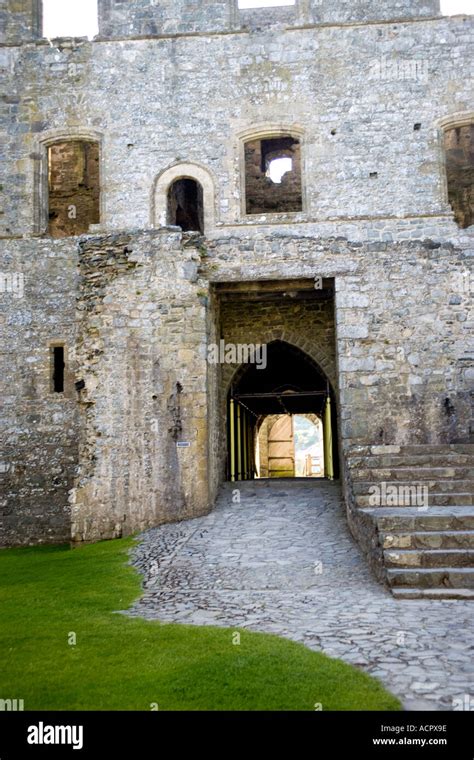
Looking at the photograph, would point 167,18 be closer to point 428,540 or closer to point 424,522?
point 424,522

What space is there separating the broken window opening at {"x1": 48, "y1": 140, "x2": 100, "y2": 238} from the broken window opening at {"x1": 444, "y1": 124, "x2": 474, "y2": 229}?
9387 millimetres

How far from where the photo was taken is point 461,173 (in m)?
18.7

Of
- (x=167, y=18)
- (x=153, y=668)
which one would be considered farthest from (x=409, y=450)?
(x=167, y=18)

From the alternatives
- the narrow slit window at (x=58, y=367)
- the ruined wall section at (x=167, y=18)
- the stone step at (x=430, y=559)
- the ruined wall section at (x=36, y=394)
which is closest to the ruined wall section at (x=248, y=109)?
the ruined wall section at (x=167, y=18)

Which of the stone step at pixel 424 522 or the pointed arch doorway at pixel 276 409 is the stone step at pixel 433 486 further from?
the pointed arch doorway at pixel 276 409

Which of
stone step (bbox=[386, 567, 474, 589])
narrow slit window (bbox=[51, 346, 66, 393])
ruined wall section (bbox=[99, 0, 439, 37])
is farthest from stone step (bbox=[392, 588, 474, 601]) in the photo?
ruined wall section (bbox=[99, 0, 439, 37])

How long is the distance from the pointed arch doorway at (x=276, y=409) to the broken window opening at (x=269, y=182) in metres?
4.85

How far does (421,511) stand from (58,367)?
944cm

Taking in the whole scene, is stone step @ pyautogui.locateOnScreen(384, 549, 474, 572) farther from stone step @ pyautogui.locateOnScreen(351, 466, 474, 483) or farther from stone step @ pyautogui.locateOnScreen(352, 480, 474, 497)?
stone step @ pyautogui.locateOnScreen(351, 466, 474, 483)

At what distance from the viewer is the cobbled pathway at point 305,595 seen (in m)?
4.79

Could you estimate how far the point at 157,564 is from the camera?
8461mm

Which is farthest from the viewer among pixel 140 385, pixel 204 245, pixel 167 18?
pixel 167 18

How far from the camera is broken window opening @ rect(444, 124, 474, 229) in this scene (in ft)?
60.6

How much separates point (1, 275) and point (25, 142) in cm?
315
